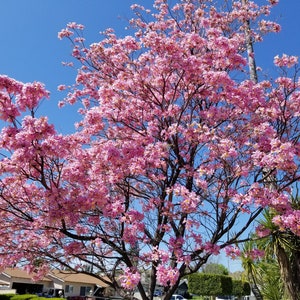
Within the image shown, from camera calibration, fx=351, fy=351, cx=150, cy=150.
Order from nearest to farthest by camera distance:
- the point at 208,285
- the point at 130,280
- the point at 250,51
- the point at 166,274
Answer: the point at 130,280, the point at 166,274, the point at 250,51, the point at 208,285

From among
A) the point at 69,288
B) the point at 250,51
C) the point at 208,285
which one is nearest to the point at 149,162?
the point at 250,51

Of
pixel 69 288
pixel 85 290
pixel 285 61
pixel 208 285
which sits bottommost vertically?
pixel 85 290

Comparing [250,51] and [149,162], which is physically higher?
[250,51]

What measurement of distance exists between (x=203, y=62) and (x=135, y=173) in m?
2.33

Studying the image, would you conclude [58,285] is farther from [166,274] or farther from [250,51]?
[166,274]

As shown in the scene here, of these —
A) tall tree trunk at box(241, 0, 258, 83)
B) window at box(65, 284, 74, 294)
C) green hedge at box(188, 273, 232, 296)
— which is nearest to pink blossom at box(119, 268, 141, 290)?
tall tree trunk at box(241, 0, 258, 83)

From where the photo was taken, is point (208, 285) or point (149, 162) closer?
point (149, 162)

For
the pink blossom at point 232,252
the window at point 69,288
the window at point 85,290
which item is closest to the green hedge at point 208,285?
the window at point 85,290

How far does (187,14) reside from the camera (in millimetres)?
8016

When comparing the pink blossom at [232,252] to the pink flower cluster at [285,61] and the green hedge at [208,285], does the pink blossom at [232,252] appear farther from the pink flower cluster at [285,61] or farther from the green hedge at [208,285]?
the green hedge at [208,285]

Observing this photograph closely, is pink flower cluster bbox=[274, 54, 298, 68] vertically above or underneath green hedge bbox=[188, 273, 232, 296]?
above

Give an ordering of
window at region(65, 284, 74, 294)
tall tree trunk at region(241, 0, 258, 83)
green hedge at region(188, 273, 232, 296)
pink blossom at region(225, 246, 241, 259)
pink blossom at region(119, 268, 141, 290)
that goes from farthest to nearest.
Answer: window at region(65, 284, 74, 294), green hedge at region(188, 273, 232, 296), tall tree trunk at region(241, 0, 258, 83), pink blossom at region(225, 246, 241, 259), pink blossom at region(119, 268, 141, 290)

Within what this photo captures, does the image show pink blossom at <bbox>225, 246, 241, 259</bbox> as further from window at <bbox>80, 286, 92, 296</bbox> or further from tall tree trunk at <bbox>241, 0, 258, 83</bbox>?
window at <bbox>80, 286, 92, 296</bbox>

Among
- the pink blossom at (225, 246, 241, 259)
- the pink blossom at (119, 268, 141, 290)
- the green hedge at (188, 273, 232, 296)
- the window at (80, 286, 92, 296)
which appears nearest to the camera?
the pink blossom at (119, 268, 141, 290)
